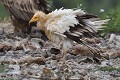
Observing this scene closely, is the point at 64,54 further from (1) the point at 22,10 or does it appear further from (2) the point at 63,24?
(1) the point at 22,10

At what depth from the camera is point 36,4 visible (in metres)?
13.4

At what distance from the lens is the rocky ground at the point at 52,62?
9.40m

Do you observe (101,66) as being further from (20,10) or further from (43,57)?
(20,10)

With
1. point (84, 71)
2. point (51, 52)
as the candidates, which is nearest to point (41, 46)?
point (51, 52)

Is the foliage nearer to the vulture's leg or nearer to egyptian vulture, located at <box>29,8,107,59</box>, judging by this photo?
the vulture's leg

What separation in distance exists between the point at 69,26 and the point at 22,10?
385 centimetres

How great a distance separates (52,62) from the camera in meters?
10.5

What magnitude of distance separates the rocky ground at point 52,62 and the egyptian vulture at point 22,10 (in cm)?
75

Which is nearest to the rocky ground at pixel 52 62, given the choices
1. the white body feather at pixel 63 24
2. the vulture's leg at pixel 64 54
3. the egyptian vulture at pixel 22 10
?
the vulture's leg at pixel 64 54

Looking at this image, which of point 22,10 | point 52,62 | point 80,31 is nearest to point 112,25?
point 22,10

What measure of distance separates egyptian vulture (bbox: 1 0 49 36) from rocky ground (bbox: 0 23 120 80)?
2.46 feet

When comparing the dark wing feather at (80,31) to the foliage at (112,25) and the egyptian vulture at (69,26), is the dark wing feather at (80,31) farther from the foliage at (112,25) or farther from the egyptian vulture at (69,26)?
the foliage at (112,25)

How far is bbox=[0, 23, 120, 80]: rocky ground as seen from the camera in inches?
370

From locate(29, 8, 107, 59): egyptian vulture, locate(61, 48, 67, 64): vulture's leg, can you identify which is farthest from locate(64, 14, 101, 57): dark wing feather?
locate(61, 48, 67, 64): vulture's leg
